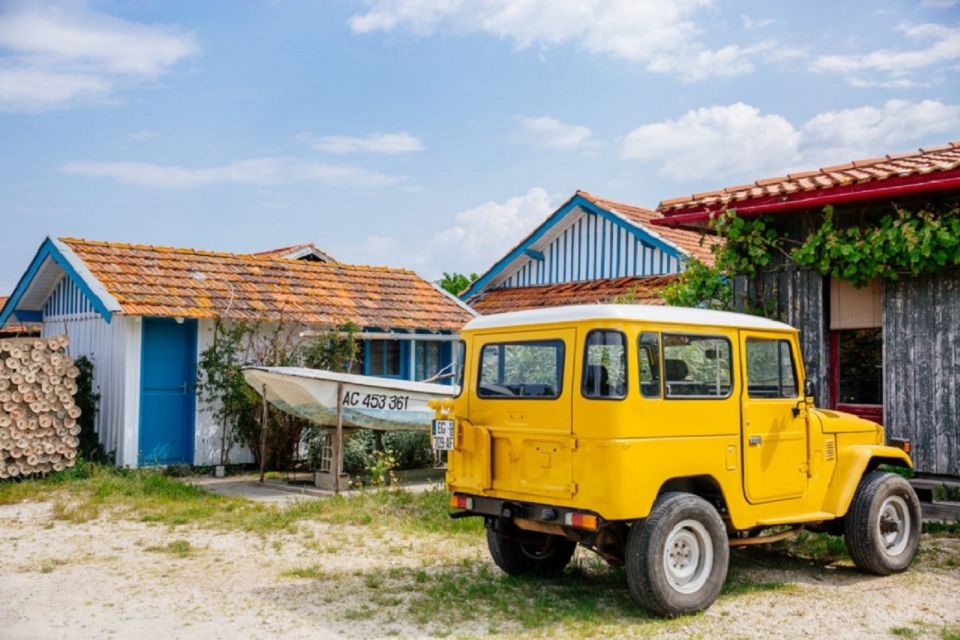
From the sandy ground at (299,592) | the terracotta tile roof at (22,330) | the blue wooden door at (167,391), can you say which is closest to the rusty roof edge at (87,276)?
the blue wooden door at (167,391)

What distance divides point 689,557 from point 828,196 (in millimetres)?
5308

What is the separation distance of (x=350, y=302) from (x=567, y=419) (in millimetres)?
11080

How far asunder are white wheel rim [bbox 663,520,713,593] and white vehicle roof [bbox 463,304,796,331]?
1491 millimetres

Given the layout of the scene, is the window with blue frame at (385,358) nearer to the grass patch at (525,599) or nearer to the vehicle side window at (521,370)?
the grass patch at (525,599)

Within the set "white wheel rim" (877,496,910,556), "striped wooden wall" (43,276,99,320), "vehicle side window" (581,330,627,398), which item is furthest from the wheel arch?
"striped wooden wall" (43,276,99,320)

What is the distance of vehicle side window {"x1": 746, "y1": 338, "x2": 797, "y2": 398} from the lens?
759cm

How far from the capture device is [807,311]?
11383mm

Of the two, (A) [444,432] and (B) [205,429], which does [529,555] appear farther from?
(B) [205,429]

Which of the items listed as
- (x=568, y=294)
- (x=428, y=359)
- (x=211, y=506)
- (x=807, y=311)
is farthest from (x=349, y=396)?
(x=568, y=294)

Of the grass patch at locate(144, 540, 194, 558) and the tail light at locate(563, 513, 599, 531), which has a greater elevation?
the tail light at locate(563, 513, 599, 531)

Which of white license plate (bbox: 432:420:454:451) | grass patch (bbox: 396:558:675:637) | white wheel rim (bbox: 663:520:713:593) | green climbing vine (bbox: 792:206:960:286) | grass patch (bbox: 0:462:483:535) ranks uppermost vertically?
green climbing vine (bbox: 792:206:960:286)

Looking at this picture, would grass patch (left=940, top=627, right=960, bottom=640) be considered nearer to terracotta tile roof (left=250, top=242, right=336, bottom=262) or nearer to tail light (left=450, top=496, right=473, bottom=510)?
tail light (left=450, top=496, right=473, bottom=510)

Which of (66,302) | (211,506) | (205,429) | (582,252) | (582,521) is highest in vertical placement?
(582,252)

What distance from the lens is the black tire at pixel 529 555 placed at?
8094 mm
